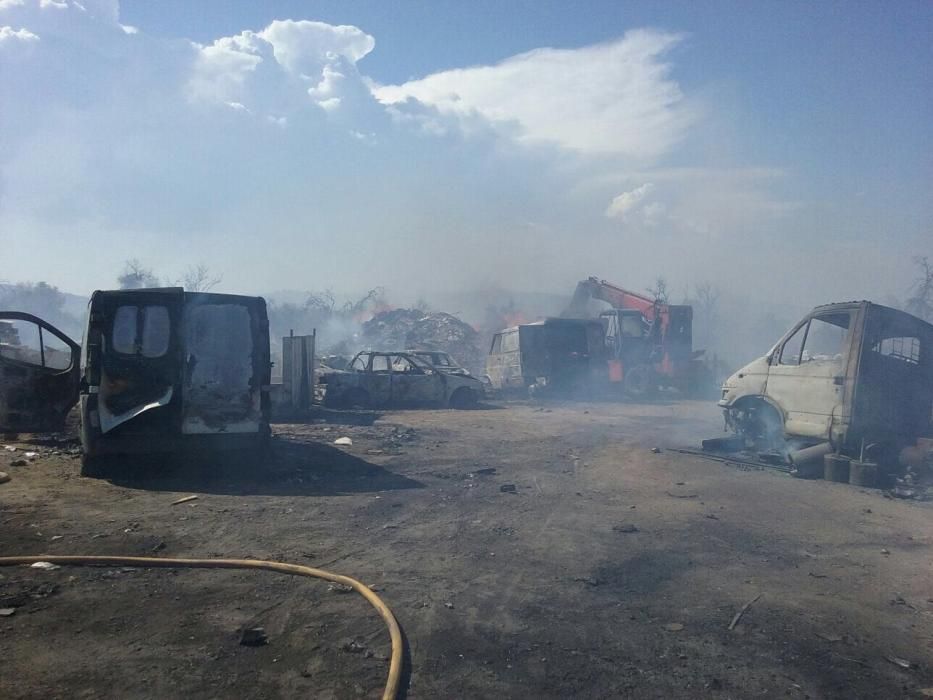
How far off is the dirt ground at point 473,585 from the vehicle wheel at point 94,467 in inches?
5.4

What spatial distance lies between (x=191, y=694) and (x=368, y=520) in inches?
126

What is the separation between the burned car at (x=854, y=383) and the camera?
28.6 feet

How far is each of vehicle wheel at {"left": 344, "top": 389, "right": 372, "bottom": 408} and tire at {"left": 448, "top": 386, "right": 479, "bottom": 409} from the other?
2.25 m

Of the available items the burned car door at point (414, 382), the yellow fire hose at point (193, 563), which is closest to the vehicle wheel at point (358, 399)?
the burned car door at point (414, 382)

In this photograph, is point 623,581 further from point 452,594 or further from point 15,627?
point 15,627

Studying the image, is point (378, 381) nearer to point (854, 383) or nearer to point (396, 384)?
point (396, 384)

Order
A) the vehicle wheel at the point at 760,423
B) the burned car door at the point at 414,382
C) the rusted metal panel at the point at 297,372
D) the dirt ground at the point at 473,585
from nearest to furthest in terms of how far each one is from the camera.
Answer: the dirt ground at the point at 473,585
the vehicle wheel at the point at 760,423
the rusted metal panel at the point at 297,372
the burned car door at the point at 414,382

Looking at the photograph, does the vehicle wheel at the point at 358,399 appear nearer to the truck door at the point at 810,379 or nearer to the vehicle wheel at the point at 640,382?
the truck door at the point at 810,379

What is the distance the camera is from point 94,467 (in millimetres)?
7621

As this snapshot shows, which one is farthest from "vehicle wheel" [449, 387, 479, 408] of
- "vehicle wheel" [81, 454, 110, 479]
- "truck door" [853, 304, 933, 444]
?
"vehicle wheel" [81, 454, 110, 479]

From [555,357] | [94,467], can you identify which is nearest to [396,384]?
[555,357]

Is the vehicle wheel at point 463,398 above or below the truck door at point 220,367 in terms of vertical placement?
below

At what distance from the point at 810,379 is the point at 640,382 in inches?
541

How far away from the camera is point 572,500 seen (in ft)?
24.3
